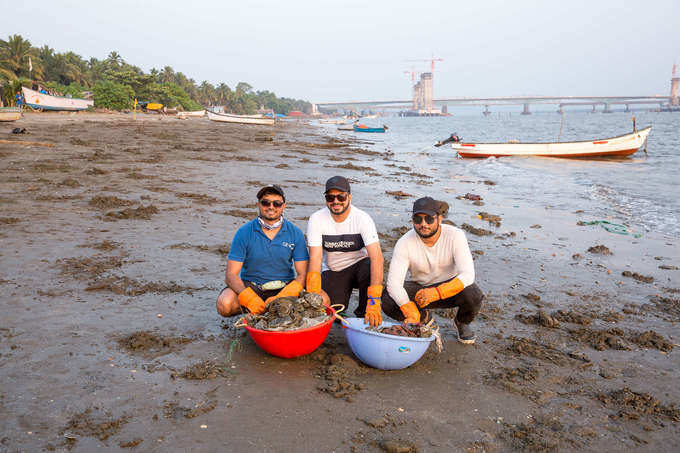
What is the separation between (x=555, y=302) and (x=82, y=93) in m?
67.1

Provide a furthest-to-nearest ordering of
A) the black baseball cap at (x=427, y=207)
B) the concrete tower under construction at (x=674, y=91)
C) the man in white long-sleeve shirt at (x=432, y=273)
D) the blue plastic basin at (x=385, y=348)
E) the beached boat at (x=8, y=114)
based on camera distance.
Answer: the concrete tower under construction at (x=674, y=91) → the beached boat at (x=8, y=114) → the man in white long-sleeve shirt at (x=432, y=273) → the black baseball cap at (x=427, y=207) → the blue plastic basin at (x=385, y=348)

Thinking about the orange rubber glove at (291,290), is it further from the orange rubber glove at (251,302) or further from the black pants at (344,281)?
the black pants at (344,281)

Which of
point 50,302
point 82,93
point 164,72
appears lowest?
point 50,302

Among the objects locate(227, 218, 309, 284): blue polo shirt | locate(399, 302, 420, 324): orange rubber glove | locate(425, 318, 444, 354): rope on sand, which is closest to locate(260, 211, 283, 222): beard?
locate(227, 218, 309, 284): blue polo shirt

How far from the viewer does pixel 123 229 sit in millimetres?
7707

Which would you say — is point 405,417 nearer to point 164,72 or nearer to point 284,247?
point 284,247

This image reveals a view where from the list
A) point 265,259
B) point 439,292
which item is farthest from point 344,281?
point 439,292

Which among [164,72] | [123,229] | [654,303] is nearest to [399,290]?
[654,303]

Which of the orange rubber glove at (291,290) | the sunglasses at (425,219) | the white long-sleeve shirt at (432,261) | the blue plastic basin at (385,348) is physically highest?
the sunglasses at (425,219)

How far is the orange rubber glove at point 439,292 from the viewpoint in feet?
14.4

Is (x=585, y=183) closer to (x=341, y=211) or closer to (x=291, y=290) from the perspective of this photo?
(x=341, y=211)

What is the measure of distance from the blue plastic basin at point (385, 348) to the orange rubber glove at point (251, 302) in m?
0.83

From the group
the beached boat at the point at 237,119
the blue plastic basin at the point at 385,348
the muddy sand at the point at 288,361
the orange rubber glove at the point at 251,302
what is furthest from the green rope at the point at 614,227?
the beached boat at the point at 237,119

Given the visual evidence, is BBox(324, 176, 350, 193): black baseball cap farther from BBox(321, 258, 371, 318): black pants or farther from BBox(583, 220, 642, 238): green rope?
BBox(583, 220, 642, 238): green rope
